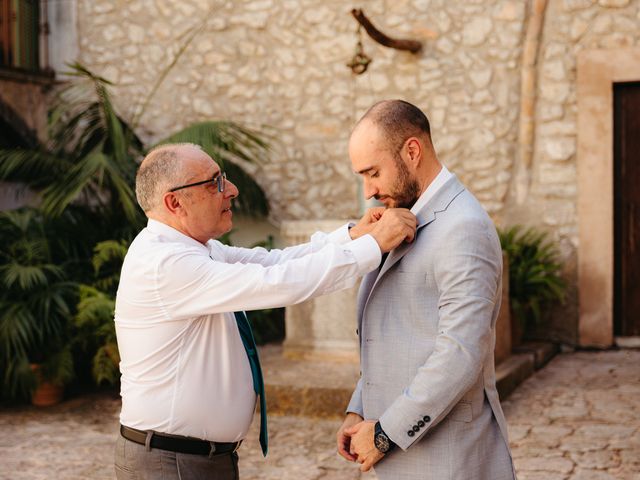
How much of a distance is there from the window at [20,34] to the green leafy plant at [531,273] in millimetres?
5389

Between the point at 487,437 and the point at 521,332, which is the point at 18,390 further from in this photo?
the point at 487,437

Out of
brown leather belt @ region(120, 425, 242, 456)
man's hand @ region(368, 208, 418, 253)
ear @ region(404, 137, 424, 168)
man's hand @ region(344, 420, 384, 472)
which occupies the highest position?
ear @ region(404, 137, 424, 168)

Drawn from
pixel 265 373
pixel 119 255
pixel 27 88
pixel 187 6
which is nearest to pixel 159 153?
pixel 265 373

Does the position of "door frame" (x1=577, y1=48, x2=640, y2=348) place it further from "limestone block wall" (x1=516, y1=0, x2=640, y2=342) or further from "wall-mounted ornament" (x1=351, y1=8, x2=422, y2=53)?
"wall-mounted ornament" (x1=351, y1=8, x2=422, y2=53)

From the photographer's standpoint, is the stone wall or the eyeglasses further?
the stone wall

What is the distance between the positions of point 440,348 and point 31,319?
431 cm

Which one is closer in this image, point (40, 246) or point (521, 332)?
point (40, 246)

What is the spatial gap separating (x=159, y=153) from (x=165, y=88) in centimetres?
608

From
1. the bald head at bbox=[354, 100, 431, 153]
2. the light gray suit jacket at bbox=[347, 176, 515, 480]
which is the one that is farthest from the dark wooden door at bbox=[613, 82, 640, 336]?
the bald head at bbox=[354, 100, 431, 153]

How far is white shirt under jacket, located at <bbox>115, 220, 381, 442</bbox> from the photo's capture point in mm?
2121

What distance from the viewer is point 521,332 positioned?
686cm

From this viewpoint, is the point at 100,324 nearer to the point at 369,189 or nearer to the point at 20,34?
the point at 369,189

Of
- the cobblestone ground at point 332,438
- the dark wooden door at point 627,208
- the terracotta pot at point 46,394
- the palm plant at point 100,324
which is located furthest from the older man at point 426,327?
the dark wooden door at point 627,208

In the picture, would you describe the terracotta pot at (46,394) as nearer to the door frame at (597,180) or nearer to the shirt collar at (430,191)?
the shirt collar at (430,191)
